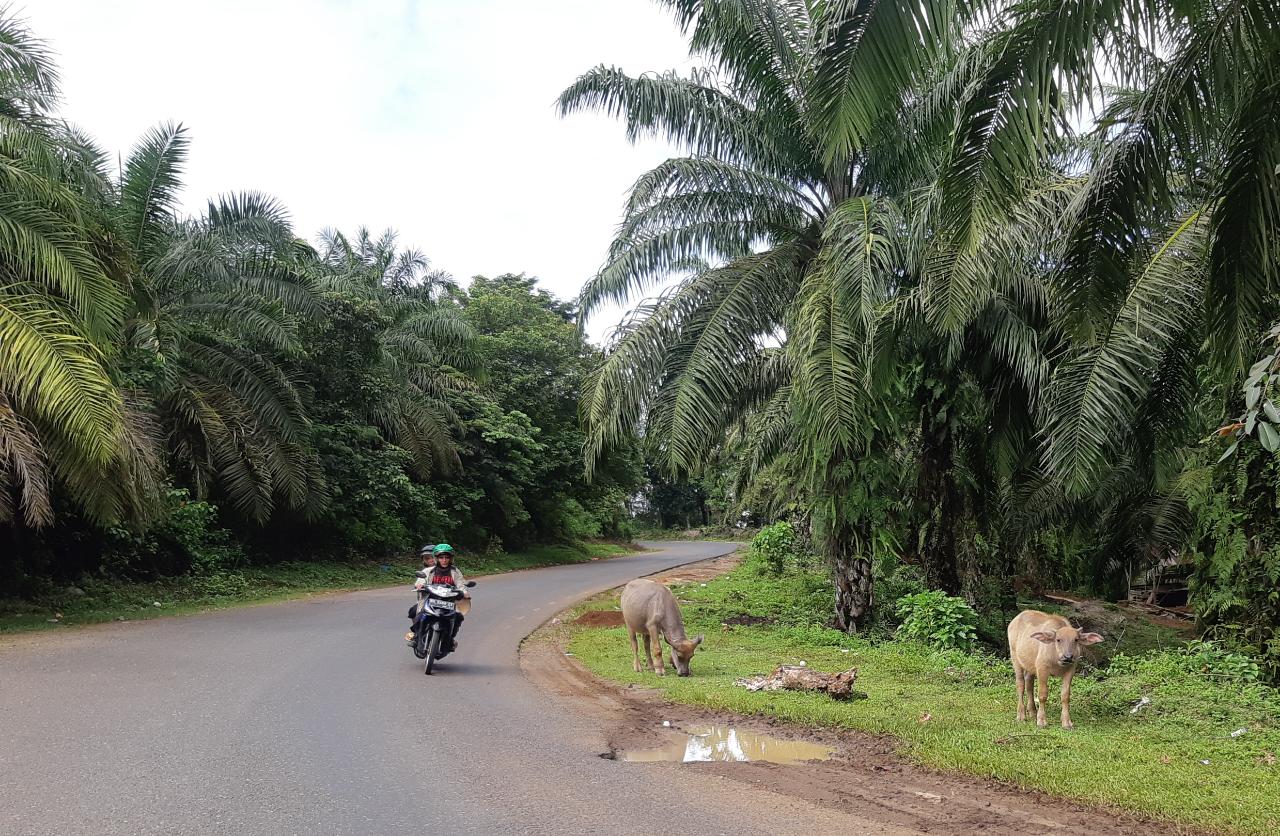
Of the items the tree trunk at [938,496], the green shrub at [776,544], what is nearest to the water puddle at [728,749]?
the tree trunk at [938,496]

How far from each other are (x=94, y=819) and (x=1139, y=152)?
7860 mm

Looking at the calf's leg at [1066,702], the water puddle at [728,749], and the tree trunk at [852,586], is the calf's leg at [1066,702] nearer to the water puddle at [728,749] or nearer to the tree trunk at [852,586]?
the water puddle at [728,749]

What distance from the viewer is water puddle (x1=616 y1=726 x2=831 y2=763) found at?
6270 mm

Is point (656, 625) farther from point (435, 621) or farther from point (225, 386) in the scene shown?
point (225, 386)

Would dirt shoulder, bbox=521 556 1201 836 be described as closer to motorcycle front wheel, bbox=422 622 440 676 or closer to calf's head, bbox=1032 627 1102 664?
calf's head, bbox=1032 627 1102 664

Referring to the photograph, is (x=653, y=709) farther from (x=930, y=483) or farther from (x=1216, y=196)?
(x=930, y=483)

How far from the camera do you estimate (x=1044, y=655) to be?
6.93 meters

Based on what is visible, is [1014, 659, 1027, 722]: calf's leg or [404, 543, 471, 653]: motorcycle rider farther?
[404, 543, 471, 653]: motorcycle rider

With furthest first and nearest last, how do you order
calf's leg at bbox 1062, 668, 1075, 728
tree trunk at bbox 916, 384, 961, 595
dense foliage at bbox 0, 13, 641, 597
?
tree trunk at bbox 916, 384, 961, 595 < dense foliage at bbox 0, 13, 641, 597 < calf's leg at bbox 1062, 668, 1075, 728

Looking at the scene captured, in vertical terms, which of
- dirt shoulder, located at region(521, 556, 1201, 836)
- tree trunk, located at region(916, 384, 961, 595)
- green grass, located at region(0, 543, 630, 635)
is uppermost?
tree trunk, located at region(916, 384, 961, 595)

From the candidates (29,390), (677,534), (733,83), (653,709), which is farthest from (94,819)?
(677,534)

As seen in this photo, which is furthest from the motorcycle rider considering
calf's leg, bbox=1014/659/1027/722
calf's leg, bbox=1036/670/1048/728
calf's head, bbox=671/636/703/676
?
calf's leg, bbox=1036/670/1048/728

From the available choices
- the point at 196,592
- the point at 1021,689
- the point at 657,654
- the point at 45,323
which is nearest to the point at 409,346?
the point at 196,592

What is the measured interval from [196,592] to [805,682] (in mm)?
13937
